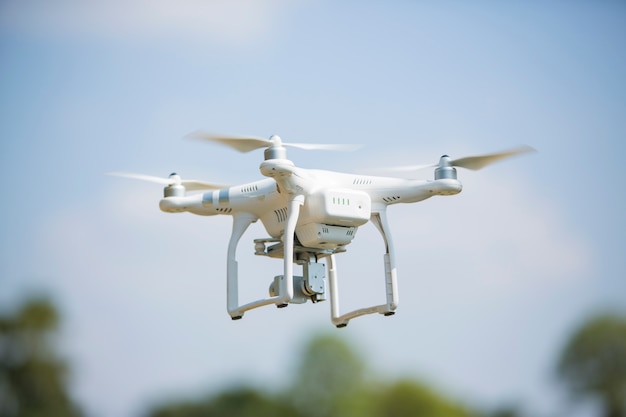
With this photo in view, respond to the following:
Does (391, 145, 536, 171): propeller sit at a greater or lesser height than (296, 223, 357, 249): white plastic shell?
greater

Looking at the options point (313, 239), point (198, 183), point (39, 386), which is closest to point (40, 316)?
point (39, 386)

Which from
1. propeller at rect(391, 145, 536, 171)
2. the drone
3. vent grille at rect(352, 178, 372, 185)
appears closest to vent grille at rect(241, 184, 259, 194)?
the drone

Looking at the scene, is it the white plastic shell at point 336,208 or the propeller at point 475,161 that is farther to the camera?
the propeller at point 475,161

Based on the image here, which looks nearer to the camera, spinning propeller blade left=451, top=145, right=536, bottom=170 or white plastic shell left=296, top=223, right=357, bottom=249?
white plastic shell left=296, top=223, right=357, bottom=249

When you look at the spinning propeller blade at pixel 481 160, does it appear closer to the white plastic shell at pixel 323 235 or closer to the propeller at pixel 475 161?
the propeller at pixel 475 161

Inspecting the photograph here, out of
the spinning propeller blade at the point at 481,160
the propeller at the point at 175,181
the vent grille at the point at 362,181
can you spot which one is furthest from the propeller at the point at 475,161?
the propeller at the point at 175,181

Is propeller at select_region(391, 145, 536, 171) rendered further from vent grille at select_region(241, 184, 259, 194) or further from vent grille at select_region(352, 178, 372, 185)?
vent grille at select_region(241, 184, 259, 194)

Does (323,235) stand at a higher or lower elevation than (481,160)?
lower

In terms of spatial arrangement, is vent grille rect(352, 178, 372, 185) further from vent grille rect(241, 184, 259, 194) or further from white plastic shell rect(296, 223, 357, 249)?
vent grille rect(241, 184, 259, 194)

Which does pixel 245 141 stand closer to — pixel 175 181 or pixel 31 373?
pixel 175 181

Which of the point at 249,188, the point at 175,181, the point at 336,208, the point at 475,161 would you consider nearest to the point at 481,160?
the point at 475,161
